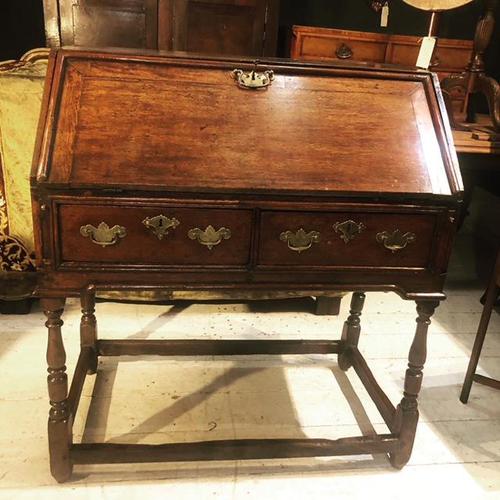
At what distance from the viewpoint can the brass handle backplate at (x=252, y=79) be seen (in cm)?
164

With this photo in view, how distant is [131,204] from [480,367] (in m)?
1.82

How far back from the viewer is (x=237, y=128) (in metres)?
1.59

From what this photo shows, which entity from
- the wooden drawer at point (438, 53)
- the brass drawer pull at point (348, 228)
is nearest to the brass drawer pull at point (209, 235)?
the brass drawer pull at point (348, 228)

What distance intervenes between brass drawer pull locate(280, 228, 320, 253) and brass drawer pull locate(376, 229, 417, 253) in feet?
0.61

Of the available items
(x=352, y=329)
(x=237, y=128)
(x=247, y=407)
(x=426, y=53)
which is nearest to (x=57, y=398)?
(x=247, y=407)

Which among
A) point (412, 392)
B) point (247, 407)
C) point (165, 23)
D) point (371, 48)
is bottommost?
point (247, 407)

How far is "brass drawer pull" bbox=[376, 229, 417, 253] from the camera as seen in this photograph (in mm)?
1605

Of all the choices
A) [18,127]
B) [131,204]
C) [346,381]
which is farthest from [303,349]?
[18,127]

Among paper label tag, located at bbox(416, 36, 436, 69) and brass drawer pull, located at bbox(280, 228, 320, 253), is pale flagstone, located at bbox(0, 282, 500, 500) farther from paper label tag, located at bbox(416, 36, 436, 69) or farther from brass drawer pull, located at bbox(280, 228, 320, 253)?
paper label tag, located at bbox(416, 36, 436, 69)

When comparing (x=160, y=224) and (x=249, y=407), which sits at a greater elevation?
(x=160, y=224)

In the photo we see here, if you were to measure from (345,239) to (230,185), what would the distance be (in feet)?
1.17

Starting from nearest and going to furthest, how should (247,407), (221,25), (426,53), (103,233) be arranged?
(103,233), (426,53), (247,407), (221,25)

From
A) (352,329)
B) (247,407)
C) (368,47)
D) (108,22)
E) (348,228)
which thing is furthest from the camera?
(368,47)

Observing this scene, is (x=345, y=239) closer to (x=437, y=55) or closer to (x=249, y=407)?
(x=249, y=407)
